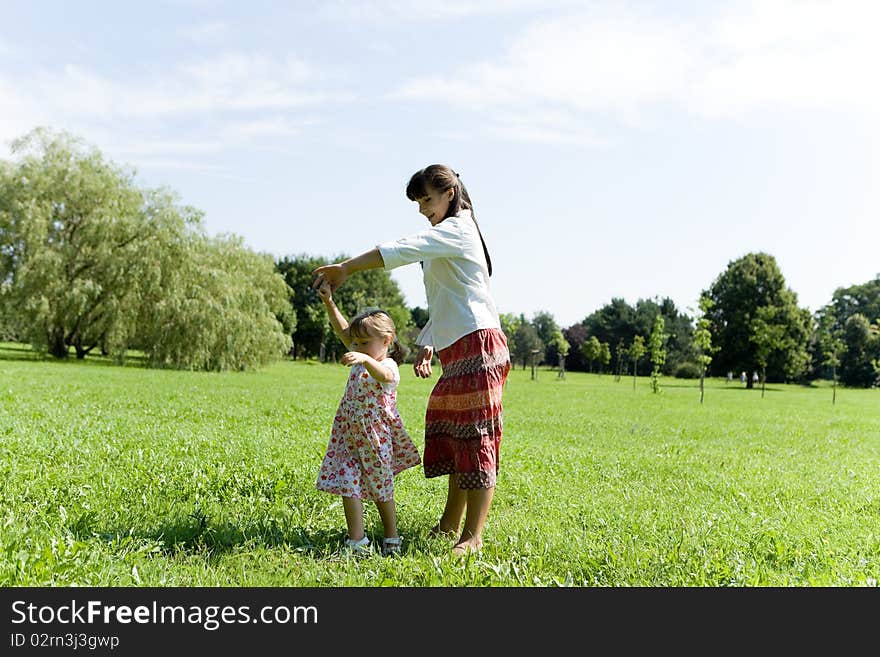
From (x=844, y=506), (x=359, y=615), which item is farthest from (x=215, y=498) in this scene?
(x=844, y=506)

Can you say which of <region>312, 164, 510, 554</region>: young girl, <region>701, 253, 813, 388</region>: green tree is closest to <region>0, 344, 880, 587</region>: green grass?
<region>312, 164, 510, 554</region>: young girl

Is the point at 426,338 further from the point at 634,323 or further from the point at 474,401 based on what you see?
the point at 634,323

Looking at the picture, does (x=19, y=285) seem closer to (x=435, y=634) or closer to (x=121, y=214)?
(x=121, y=214)

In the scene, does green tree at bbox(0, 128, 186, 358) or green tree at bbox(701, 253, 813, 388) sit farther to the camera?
green tree at bbox(701, 253, 813, 388)

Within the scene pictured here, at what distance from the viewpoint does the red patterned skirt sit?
4.15m

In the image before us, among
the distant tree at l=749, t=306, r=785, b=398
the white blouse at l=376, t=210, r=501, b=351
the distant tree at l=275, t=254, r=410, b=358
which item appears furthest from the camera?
the distant tree at l=275, t=254, r=410, b=358

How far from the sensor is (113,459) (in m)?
6.91

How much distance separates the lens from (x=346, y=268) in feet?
12.1

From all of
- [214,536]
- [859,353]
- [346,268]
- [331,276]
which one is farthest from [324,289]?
[859,353]

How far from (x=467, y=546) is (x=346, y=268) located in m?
1.60

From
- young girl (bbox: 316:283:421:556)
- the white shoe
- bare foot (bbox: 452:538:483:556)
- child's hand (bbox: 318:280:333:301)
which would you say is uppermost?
child's hand (bbox: 318:280:333:301)

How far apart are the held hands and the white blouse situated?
469 millimetres

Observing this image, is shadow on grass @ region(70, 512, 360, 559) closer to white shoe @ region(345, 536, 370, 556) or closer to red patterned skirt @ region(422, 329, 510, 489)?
white shoe @ region(345, 536, 370, 556)

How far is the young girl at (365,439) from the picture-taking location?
4.21 meters
